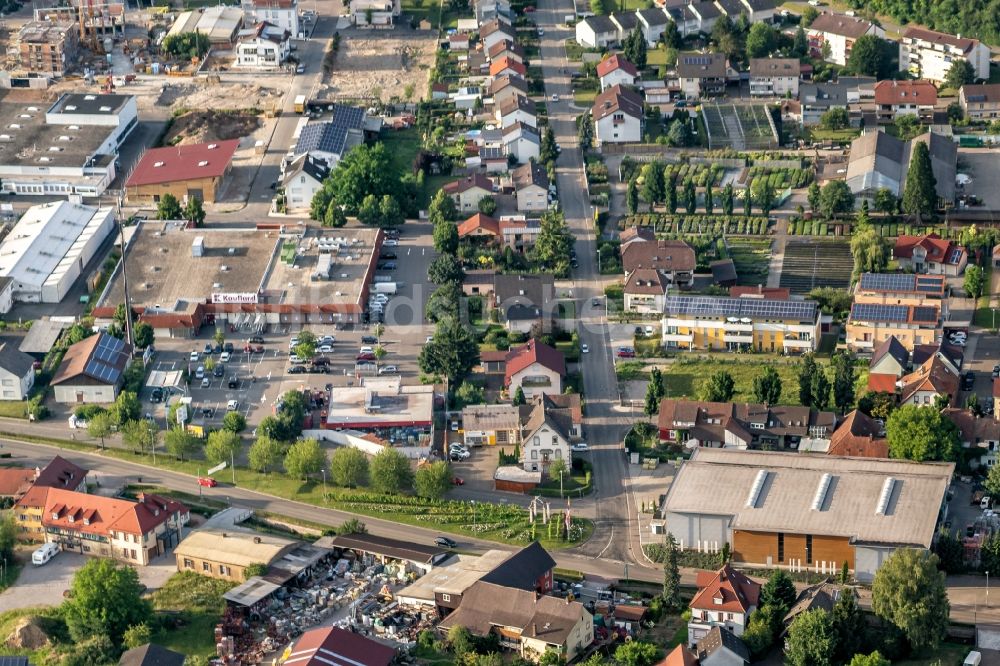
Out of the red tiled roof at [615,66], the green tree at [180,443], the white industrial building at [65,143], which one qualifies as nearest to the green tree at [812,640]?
the green tree at [180,443]

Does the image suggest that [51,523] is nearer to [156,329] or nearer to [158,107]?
[156,329]

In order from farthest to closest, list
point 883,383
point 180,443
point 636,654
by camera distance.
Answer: point 883,383
point 180,443
point 636,654

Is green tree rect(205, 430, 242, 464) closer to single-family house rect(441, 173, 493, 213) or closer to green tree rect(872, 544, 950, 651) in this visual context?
single-family house rect(441, 173, 493, 213)

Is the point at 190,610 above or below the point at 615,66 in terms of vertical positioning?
below

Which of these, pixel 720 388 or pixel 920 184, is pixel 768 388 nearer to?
pixel 720 388

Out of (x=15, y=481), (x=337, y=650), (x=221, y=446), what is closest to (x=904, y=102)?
(x=221, y=446)

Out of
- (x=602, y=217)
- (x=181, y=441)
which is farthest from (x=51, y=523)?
(x=602, y=217)
